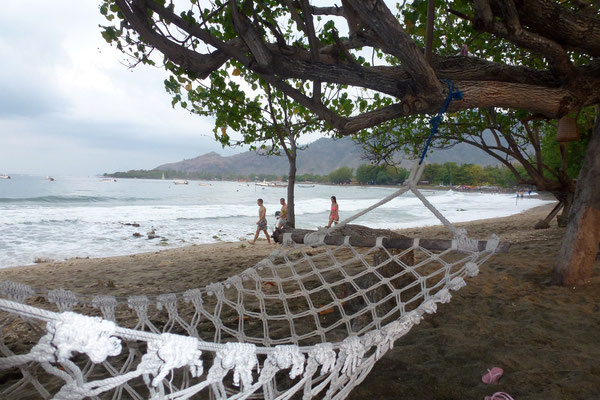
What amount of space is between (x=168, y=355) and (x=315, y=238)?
4.19 ft

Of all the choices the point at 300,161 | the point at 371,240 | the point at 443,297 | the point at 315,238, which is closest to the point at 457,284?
the point at 443,297

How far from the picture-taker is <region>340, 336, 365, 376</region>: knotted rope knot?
3.64 ft

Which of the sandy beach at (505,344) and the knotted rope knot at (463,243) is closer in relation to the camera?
the sandy beach at (505,344)

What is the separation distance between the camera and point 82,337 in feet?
2.39

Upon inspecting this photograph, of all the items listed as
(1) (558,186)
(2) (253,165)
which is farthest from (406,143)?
(2) (253,165)

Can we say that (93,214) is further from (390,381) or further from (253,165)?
(253,165)

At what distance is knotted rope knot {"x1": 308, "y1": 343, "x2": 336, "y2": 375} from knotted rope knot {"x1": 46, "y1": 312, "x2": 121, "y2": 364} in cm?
53

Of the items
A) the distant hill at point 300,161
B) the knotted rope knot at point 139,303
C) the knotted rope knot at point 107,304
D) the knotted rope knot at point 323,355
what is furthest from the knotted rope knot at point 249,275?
the distant hill at point 300,161

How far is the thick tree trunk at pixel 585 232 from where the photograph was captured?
241cm

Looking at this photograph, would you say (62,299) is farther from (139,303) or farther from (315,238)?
(315,238)

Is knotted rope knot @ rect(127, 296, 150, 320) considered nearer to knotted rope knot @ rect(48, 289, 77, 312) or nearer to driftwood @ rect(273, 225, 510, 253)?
knotted rope knot @ rect(48, 289, 77, 312)

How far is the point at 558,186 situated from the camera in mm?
5078

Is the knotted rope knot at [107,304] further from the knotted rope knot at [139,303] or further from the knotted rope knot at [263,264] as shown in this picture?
the knotted rope knot at [263,264]

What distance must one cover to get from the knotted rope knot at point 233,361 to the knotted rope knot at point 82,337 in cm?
24
